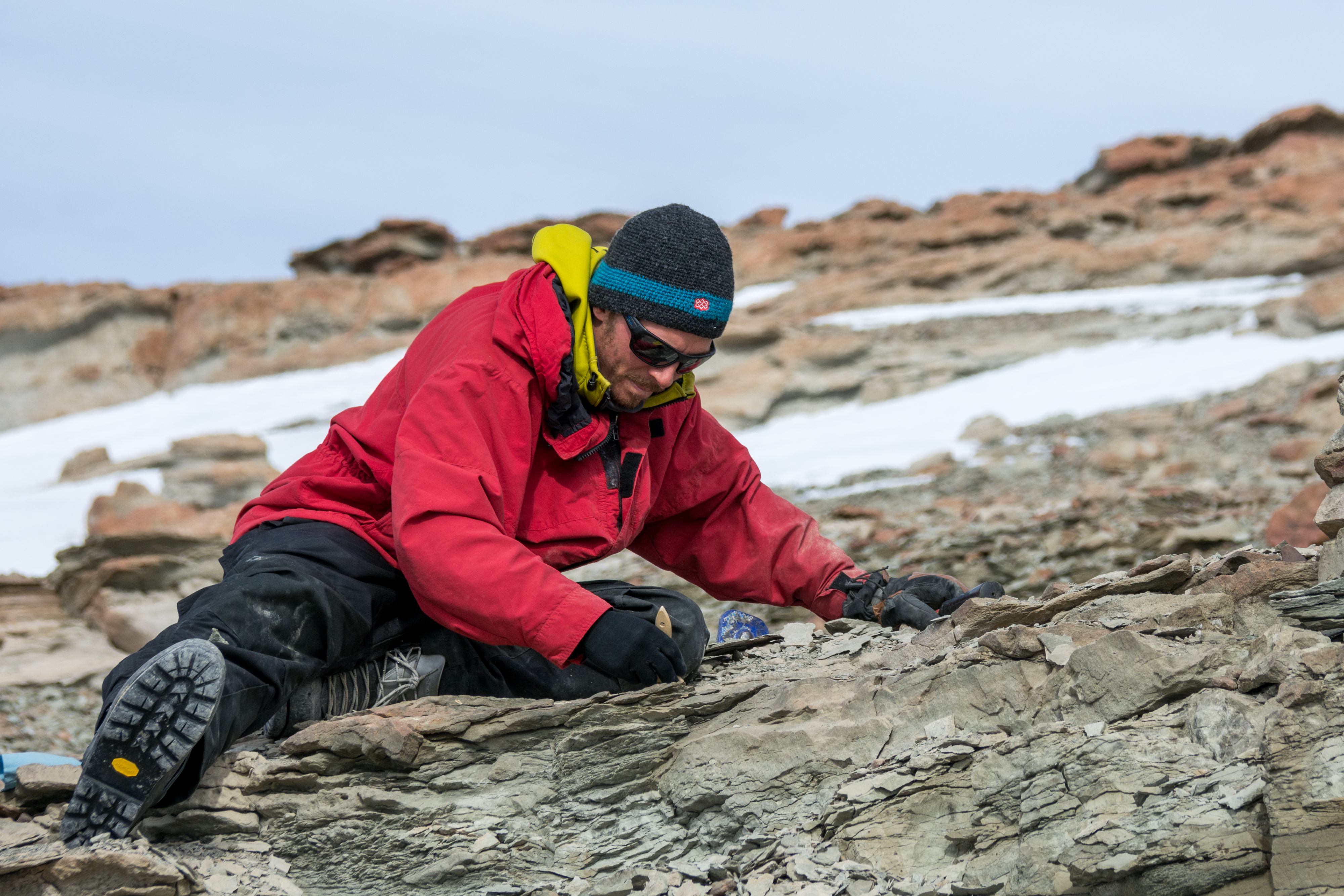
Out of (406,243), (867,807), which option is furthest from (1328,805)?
(406,243)

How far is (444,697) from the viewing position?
3133 mm

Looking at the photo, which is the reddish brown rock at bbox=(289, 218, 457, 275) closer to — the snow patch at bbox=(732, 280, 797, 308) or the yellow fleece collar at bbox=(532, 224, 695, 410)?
the snow patch at bbox=(732, 280, 797, 308)

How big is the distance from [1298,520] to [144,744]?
5969 millimetres

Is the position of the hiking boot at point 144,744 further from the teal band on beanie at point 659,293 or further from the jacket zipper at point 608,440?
the teal band on beanie at point 659,293

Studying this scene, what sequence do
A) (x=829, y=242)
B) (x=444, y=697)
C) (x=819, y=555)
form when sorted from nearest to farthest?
(x=444, y=697) → (x=819, y=555) → (x=829, y=242)

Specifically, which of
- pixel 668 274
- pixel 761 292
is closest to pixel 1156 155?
pixel 761 292

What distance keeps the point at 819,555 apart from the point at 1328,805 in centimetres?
195

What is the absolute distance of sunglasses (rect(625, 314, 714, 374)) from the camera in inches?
122

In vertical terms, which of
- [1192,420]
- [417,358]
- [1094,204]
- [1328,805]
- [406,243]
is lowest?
[1192,420]

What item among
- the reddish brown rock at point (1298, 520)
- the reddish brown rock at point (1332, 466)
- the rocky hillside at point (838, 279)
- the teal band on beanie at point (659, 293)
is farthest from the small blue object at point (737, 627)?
the rocky hillside at point (838, 279)

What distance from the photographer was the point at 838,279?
1046 inches

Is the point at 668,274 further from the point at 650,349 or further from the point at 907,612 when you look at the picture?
the point at 907,612

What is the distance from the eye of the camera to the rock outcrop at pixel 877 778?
212 centimetres

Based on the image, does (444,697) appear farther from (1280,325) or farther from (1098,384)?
(1280,325)
